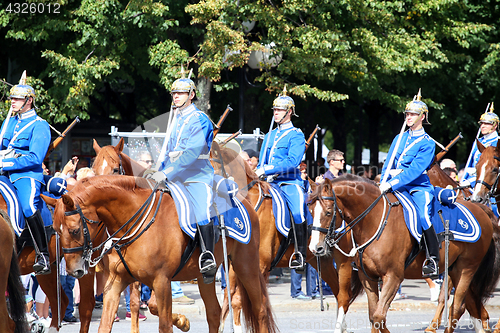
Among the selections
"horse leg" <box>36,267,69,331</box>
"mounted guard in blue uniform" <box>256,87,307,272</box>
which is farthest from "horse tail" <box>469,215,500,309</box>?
"horse leg" <box>36,267,69,331</box>

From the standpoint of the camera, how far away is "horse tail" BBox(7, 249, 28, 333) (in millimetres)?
6473

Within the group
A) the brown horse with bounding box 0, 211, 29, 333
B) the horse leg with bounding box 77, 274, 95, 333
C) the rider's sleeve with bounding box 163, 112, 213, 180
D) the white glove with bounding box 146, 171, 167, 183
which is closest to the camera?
the brown horse with bounding box 0, 211, 29, 333

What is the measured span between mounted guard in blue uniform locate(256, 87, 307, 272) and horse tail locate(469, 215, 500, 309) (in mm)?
2539

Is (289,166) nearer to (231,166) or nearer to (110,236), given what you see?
(231,166)

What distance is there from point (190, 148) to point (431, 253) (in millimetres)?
3461

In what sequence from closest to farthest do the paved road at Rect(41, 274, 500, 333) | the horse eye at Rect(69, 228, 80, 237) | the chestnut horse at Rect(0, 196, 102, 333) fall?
1. the horse eye at Rect(69, 228, 80, 237)
2. the chestnut horse at Rect(0, 196, 102, 333)
3. the paved road at Rect(41, 274, 500, 333)

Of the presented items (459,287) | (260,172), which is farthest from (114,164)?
(459,287)

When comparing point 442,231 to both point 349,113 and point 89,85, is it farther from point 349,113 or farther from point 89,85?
point 349,113

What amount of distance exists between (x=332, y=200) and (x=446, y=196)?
1.84 metres

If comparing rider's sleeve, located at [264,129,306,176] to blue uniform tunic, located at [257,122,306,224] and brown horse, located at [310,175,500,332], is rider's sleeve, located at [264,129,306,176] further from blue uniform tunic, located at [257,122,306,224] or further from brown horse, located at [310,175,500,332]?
brown horse, located at [310,175,500,332]

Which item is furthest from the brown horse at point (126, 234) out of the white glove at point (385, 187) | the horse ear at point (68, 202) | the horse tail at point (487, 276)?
the horse tail at point (487, 276)

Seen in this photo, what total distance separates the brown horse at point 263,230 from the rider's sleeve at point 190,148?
1684mm

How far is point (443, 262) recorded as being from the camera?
906 cm

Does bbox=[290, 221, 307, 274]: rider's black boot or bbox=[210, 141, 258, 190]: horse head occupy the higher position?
bbox=[210, 141, 258, 190]: horse head
